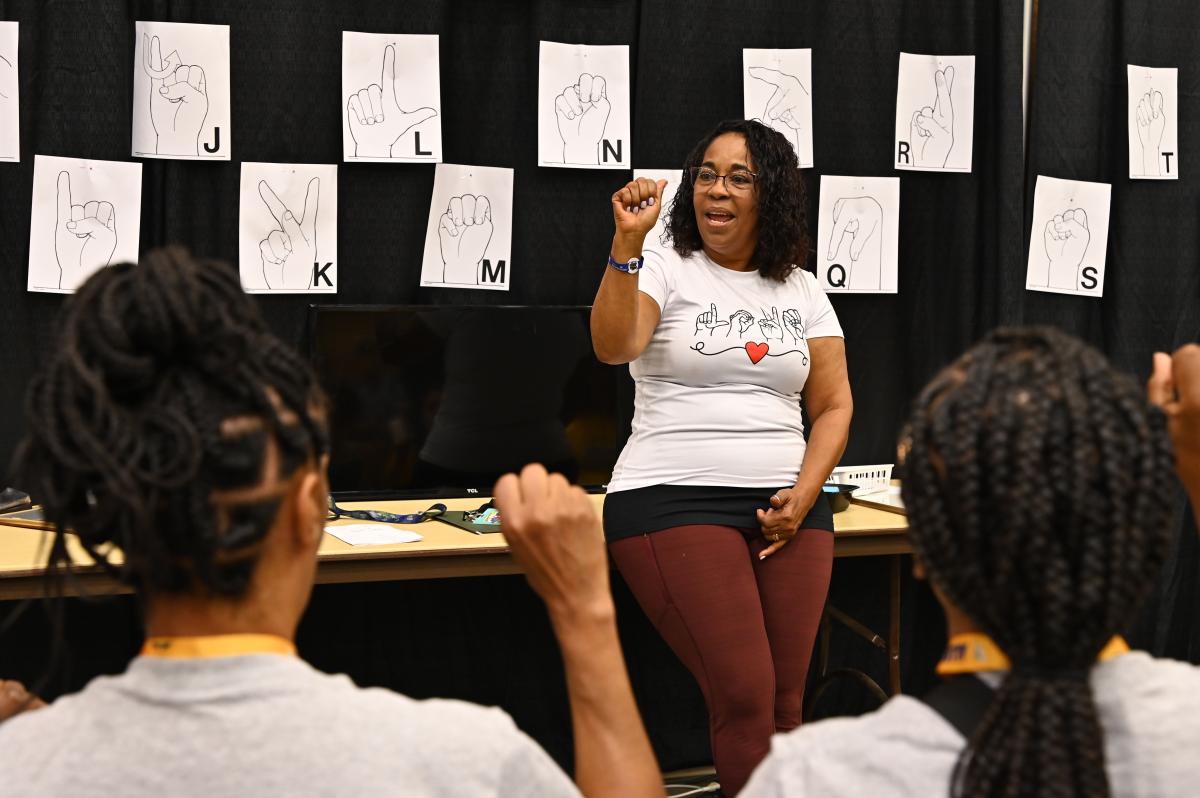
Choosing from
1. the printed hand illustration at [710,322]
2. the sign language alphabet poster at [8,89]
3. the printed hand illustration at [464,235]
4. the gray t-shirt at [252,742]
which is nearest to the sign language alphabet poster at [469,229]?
the printed hand illustration at [464,235]

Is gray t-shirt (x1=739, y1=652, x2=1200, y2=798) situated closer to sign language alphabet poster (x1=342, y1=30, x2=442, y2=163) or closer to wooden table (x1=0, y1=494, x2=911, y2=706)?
wooden table (x1=0, y1=494, x2=911, y2=706)

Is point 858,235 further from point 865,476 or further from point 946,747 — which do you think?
point 946,747

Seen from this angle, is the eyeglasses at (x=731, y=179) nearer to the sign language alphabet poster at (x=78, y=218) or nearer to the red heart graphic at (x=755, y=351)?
the red heart graphic at (x=755, y=351)

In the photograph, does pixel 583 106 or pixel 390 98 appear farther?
pixel 583 106

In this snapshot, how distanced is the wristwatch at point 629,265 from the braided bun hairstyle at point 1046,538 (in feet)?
4.26

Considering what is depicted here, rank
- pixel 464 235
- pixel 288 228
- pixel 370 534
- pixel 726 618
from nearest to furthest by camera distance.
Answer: pixel 726 618, pixel 370 534, pixel 288 228, pixel 464 235

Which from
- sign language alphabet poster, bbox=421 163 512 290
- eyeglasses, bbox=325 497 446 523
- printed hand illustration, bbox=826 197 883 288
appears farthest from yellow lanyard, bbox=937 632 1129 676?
printed hand illustration, bbox=826 197 883 288

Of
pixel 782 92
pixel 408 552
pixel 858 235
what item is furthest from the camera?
pixel 858 235

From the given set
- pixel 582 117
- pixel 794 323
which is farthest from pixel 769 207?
pixel 582 117

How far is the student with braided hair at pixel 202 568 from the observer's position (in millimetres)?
810

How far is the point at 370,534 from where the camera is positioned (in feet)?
8.15

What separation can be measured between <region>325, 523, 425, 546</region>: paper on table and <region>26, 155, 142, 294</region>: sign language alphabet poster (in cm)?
81

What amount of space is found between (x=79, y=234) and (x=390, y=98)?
78 cm

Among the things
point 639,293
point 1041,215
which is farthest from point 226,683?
point 1041,215
